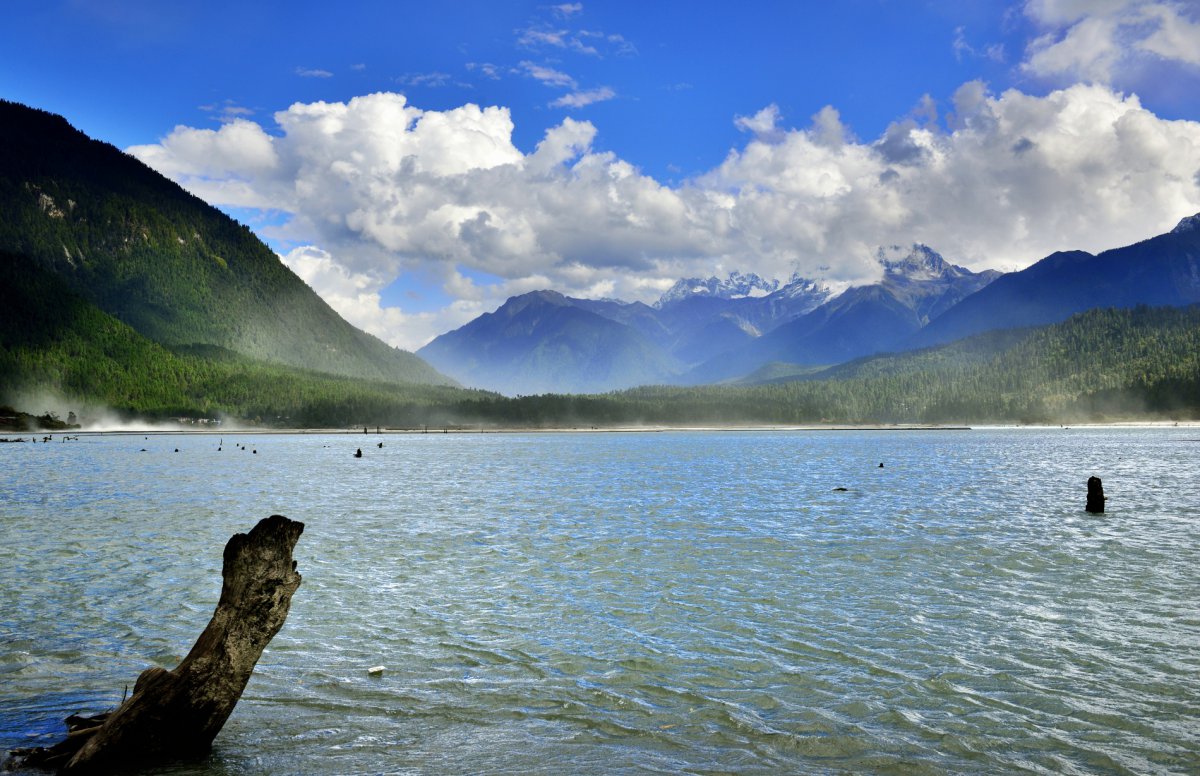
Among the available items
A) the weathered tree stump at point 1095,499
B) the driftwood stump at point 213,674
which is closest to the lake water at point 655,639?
the driftwood stump at point 213,674

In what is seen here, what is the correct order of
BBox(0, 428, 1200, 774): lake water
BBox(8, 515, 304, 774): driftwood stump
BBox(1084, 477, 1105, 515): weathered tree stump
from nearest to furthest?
BBox(8, 515, 304, 774): driftwood stump
BBox(0, 428, 1200, 774): lake water
BBox(1084, 477, 1105, 515): weathered tree stump

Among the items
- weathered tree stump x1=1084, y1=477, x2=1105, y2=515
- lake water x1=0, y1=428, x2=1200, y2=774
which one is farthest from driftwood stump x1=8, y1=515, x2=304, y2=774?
weathered tree stump x1=1084, y1=477, x2=1105, y2=515

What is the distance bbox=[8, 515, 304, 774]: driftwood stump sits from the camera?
12859mm

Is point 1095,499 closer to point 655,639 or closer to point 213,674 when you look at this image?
point 655,639

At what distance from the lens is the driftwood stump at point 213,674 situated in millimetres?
12859

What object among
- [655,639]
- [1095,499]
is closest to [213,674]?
[655,639]

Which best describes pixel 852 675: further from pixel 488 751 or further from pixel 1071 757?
pixel 488 751

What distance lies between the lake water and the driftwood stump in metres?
0.69

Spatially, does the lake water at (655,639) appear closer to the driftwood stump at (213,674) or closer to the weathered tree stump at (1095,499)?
the driftwood stump at (213,674)

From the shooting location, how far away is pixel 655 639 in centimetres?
2139

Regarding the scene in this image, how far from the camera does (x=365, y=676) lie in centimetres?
1816

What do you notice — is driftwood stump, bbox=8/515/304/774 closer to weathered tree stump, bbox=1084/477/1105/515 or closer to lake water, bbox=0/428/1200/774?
lake water, bbox=0/428/1200/774

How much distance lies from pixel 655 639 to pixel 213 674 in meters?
11.5

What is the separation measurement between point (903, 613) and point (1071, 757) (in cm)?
1075
